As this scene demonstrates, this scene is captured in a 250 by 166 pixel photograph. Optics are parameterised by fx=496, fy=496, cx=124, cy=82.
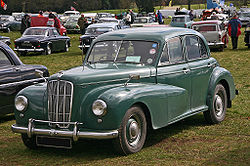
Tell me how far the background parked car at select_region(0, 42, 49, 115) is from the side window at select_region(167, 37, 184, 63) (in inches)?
121

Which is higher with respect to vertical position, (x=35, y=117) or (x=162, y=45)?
(x=162, y=45)

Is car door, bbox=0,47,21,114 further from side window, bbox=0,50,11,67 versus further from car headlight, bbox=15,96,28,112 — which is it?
car headlight, bbox=15,96,28,112

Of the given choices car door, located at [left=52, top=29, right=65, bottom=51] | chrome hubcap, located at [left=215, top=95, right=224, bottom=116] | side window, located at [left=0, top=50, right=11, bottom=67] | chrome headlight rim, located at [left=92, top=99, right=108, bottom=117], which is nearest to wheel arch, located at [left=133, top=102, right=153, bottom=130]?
chrome headlight rim, located at [left=92, top=99, right=108, bottom=117]

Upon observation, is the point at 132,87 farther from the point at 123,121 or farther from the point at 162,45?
the point at 162,45

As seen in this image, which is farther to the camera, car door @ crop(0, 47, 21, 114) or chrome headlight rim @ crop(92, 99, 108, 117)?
car door @ crop(0, 47, 21, 114)

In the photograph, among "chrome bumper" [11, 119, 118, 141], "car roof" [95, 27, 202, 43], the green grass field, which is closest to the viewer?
"chrome bumper" [11, 119, 118, 141]

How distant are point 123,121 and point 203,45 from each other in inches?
124

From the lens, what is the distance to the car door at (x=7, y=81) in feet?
30.8

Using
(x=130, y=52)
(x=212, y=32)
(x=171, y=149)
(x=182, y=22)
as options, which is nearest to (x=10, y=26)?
(x=182, y=22)

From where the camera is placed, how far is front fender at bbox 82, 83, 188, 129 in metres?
6.69

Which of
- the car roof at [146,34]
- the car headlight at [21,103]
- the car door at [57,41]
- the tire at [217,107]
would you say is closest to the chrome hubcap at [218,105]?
the tire at [217,107]

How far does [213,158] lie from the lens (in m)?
6.85

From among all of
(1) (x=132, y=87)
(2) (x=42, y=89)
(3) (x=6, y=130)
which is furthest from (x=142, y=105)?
(3) (x=6, y=130)

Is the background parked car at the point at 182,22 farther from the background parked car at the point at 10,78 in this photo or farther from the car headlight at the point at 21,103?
the car headlight at the point at 21,103
